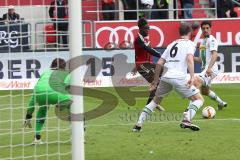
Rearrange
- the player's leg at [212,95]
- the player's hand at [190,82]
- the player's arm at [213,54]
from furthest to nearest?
the player's leg at [212,95], the player's arm at [213,54], the player's hand at [190,82]

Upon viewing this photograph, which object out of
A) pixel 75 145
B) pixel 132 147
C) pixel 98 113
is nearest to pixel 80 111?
pixel 75 145

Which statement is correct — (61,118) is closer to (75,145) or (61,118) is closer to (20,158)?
(20,158)

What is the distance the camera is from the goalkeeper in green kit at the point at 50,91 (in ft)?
41.3

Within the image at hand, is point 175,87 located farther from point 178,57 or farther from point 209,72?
point 209,72

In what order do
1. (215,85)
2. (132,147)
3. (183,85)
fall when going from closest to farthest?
(132,147) < (183,85) < (215,85)

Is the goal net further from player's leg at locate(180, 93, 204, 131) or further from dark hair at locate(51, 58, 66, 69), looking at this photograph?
player's leg at locate(180, 93, 204, 131)

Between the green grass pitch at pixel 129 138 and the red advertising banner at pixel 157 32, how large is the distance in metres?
9.66

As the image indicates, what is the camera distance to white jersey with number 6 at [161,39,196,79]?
14500 mm

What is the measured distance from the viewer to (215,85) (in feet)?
82.0

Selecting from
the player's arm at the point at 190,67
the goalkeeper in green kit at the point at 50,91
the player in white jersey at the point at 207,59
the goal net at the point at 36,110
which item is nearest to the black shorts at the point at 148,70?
the player in white jersey at the point at 207,59

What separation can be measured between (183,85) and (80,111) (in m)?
5.72

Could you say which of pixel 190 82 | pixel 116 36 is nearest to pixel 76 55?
pixel 190 82

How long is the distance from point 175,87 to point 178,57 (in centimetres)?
59

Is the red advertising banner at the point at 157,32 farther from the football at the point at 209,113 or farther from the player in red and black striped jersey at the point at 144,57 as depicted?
the football at the point at 209,113
